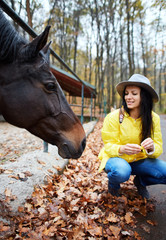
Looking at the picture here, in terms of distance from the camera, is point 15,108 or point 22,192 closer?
point 15,108

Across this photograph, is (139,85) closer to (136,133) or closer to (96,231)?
(136,133)

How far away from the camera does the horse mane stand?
112 centimetres

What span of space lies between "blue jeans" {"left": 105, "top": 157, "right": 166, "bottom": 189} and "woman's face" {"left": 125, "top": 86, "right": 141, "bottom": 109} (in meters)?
0.71

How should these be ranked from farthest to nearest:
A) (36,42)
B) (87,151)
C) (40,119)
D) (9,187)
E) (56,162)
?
(87,151) → (56,162) → (9,187) → (40,119) → (36,42)

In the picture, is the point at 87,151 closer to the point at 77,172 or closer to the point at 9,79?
the point at 77,172

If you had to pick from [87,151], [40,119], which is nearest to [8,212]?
[40,119]

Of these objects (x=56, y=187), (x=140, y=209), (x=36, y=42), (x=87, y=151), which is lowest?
(x=87, y=151)

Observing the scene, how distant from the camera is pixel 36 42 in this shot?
1.10 metres

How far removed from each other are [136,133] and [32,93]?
1450 mm

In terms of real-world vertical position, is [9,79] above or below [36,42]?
below

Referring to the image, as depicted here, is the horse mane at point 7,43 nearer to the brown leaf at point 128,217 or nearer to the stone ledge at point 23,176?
the stone ledge at point 23,176

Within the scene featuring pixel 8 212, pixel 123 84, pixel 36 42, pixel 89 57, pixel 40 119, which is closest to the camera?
pixel 36 42

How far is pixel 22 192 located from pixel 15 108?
105cm

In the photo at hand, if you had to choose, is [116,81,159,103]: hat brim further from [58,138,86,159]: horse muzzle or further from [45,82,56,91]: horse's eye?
[58,138,86,159]: horse muzzle
